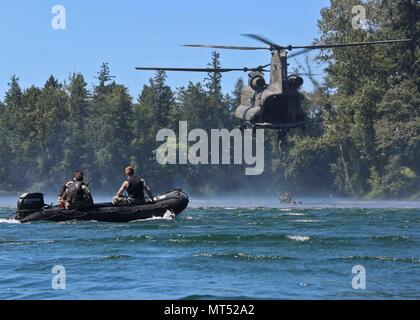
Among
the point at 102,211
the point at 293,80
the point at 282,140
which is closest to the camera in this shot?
the point at 102,211

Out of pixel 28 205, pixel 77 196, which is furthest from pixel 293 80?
pixel 28 205

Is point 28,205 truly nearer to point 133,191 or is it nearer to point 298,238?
point 133,191

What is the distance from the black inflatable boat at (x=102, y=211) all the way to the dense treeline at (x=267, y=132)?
4620 centimetres

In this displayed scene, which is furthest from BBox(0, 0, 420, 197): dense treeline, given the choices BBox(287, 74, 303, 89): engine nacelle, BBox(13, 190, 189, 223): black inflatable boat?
BBox(13, 190, 189, 223): black inflatable boat

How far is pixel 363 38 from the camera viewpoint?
8356cm

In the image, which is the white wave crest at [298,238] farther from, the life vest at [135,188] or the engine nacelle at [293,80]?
the engine nacelle at [293,80]

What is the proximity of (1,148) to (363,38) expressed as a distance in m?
49.2

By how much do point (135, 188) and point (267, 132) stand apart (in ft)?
232

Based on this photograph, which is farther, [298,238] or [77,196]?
[77,196]

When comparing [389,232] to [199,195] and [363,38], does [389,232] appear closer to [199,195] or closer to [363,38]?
[363,38]

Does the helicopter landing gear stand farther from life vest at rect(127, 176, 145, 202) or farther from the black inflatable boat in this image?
life vest at rect(127, 176, 145, 202)

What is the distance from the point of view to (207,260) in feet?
70.4

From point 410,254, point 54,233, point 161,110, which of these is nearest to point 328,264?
point 410,254
